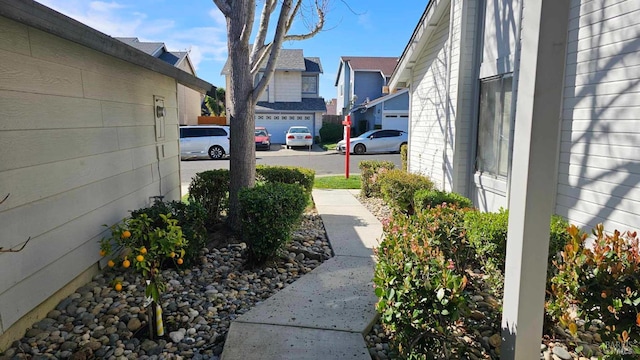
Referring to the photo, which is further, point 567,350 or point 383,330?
point 383,330

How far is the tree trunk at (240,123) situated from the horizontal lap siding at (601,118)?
13.1 feet

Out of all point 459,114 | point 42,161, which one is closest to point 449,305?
point 42,161

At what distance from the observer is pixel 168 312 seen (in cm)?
352

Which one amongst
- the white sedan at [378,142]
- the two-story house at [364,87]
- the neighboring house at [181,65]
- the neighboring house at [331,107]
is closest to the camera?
the white sedan at [378,142]

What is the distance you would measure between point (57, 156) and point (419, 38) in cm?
717

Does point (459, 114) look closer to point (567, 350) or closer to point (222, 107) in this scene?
point (567, 350)

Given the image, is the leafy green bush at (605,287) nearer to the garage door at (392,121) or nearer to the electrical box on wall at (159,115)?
the electrical box on wall at (159,115)

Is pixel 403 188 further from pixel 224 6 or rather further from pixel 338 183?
pixel 338 183

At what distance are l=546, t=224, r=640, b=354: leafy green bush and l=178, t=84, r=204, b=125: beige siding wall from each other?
81.8 feet

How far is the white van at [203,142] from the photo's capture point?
2011 cm

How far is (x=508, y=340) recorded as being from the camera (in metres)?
2.33

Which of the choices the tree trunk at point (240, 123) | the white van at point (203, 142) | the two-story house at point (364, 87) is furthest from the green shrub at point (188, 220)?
the two-story house at point (364, 87)

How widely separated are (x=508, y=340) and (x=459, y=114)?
4994 mm

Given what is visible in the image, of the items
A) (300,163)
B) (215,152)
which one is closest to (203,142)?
(215,152)
